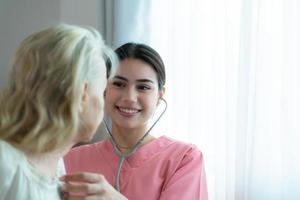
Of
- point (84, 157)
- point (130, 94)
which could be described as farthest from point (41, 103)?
point (84, 157)

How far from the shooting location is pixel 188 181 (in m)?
1.34

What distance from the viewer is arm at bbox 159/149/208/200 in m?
1.30

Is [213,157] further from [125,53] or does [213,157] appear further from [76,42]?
[76,42]

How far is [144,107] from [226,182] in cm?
52

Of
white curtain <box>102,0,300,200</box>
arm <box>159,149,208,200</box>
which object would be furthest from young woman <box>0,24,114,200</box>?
white curtain <box>102,0,300,200</box>

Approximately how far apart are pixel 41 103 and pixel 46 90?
25mm

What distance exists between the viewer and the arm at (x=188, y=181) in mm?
1304

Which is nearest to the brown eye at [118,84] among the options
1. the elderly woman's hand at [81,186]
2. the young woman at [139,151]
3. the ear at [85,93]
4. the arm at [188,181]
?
the young woman at [139,151]

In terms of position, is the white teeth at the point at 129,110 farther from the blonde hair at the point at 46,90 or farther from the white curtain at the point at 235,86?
the blonde hair at the point at 46,90

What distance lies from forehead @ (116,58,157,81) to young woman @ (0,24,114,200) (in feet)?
2.19

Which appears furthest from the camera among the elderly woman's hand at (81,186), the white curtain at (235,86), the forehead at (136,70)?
the white curtain at (235,86)

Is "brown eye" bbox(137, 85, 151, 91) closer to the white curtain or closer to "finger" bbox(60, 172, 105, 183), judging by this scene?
the white curtain

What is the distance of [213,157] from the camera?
168 cm

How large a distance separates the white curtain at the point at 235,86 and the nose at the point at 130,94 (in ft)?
1.23
